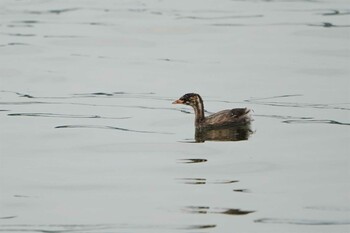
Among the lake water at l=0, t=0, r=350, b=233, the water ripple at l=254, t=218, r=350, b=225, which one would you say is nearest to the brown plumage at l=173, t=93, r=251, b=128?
the lake water at l=0, t=0, r=350, b=233

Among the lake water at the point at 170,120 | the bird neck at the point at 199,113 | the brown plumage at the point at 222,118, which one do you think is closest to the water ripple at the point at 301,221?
the lake water at the point at 170,120

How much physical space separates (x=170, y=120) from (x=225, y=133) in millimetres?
1391

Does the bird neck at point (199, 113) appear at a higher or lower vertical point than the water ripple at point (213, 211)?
higher

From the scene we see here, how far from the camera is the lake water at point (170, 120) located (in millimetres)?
12062

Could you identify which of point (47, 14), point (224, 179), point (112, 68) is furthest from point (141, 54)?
point (224, 179)

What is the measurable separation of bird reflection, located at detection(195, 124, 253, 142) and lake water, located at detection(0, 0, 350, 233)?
0.12m

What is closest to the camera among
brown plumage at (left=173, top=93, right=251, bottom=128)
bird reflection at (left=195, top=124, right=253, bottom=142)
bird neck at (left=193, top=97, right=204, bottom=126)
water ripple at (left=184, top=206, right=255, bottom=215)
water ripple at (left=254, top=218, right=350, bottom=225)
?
water ripple at (left=254, top=218, right=350, bottom=225)

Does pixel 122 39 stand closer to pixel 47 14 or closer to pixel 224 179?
pixel 47 14

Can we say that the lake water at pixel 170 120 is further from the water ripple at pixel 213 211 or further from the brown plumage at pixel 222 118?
the brown plumage at pixel 222 118

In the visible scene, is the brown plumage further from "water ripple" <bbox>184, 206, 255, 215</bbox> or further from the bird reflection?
"water ripple" <bbox>184, 206, 255, 215</bbox>

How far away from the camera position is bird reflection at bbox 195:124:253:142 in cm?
1574

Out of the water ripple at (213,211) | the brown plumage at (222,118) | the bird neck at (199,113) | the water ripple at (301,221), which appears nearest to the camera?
the water ripple at (301,221)

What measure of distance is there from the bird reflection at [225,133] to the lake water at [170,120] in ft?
0.40

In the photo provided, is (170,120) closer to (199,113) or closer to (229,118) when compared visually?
(199,113)
